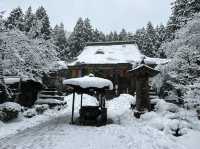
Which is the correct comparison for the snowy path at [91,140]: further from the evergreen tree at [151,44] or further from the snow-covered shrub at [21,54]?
the evergreen tree at [151,44]

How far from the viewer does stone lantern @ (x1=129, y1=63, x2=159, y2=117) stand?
16.7 m

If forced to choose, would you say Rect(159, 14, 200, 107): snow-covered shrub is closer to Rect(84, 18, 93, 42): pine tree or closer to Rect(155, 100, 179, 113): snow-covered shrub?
Rect(155, 100, 179, 113): snow-covered shrub

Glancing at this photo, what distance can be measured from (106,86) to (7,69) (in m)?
5.74

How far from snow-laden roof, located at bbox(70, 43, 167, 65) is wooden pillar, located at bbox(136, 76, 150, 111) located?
60.3 ft

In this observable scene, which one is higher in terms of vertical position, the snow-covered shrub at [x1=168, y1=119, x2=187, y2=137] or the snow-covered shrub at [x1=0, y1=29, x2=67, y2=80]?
the snow-covered shrub at [x1=0, y1=29, x2=67, y2=80]

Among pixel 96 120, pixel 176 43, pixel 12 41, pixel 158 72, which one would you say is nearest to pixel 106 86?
pixel 96 120

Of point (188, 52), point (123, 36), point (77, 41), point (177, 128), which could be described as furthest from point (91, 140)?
point (123, 36)

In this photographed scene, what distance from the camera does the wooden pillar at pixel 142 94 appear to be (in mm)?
16766

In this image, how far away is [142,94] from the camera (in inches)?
668

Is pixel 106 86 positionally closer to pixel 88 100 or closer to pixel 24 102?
pixel 24 102

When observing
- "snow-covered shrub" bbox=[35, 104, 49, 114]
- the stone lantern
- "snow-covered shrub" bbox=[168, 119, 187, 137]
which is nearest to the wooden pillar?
the stone lantern

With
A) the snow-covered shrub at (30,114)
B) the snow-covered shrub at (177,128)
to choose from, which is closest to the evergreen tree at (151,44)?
the snow-covered shrub at (30,114)

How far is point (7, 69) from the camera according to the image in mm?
14164

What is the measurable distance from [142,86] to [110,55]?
911 inches
